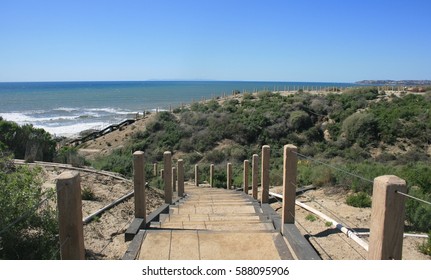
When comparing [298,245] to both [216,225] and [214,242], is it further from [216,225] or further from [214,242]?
[216,225]

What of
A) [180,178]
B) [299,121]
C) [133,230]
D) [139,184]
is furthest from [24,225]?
[299,121]

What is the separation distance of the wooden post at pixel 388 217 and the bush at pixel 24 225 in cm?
318

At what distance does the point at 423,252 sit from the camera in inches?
196

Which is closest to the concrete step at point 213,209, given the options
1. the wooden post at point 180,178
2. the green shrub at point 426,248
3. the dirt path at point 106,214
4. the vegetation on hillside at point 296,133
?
the dirt path at point 106,214

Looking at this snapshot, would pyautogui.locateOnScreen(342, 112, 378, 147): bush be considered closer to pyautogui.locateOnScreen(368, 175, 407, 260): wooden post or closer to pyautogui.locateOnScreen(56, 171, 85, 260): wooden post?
pyautogui.locateOnScreen(368, 175, 407, 260): wooden post

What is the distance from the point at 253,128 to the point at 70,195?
23759 mm

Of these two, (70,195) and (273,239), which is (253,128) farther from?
(70,195)

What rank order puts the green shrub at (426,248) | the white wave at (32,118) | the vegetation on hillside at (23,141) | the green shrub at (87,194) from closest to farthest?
the green shrub at (426,248) < the green shrub at (87,194) < the vegetation on hillside at (23,141) < the white wave at (32,118)

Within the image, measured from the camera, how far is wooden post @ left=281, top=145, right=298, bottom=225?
465 centimetres

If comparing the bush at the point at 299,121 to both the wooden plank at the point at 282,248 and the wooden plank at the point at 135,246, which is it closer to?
the wooden plank at the point at 282,248

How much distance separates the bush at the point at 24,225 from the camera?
3.97 metres
